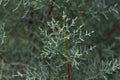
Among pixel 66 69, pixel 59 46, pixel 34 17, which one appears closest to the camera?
pixel 59 46

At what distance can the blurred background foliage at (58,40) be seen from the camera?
108 centimetres

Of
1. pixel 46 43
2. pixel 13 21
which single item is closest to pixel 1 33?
pixel 46 43

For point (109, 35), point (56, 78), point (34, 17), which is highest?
point (34, 17)

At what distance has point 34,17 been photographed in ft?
4.58

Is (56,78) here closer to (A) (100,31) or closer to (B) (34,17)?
(B) (34,17)

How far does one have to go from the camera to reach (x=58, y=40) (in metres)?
1.06

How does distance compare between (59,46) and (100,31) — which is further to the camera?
(100,31)

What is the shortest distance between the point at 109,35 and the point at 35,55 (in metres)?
0.46

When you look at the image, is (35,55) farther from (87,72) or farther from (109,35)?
(109,35)

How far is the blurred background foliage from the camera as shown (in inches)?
42.5

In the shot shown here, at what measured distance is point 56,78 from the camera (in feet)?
3.82

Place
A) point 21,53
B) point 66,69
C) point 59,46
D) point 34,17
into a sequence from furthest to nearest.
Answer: point 21,53 < point 34,17 < point 66,69 < point 59,46

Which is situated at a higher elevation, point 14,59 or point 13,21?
point 13,21

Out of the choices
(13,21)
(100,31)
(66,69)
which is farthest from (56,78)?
(100,31)
